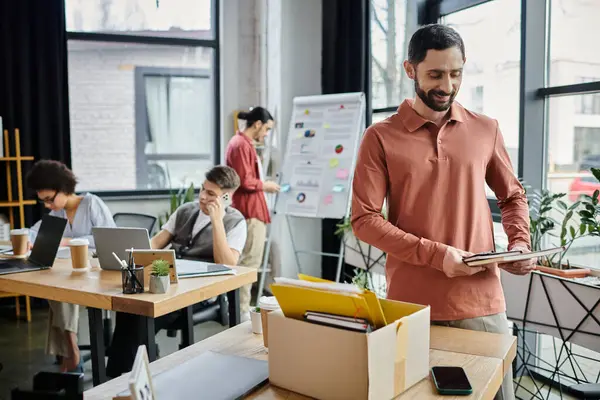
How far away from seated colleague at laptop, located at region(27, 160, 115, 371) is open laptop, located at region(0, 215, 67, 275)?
34cm

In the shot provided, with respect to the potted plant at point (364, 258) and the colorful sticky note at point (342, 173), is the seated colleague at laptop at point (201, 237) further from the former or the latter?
the colorful sticky note at point (342, 173)

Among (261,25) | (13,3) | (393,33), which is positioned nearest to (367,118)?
(393,33)

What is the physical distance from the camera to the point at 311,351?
3.93 ft

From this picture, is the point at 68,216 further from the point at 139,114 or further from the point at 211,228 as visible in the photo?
the point at 139,114

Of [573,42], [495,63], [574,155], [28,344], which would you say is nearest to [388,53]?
[495,63]

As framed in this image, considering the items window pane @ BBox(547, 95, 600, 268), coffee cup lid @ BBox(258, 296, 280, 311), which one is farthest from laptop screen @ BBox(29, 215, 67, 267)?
window pane @ BBox(547, 95, 600, 268)

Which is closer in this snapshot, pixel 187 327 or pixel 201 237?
pixel 187 327

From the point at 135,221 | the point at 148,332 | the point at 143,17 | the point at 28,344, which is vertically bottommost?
the point at 28,344

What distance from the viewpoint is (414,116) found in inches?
66.5

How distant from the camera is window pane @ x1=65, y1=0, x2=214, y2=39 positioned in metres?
5.16

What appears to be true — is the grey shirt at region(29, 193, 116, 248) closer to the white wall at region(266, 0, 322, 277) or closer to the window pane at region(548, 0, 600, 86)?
the white wall at region(266, 0, 322, 277)

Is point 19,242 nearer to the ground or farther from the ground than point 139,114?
nearer to the ground

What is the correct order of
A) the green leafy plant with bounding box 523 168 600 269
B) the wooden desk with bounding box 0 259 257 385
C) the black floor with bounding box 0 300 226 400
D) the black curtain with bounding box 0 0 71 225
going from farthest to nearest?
the black curtain with bounding box 0 0 71 225, the black floor with bounding box 0 300 226 400, the green leafy plant with bounding box 523 168 600 269, the wooden desk with bounding box 0 259 257 385

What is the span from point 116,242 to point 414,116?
1.51 m
